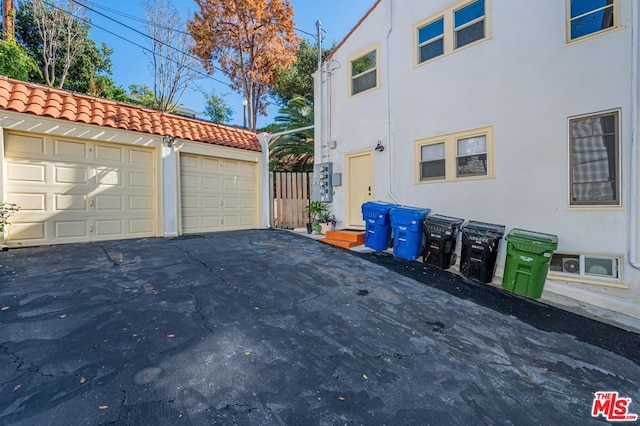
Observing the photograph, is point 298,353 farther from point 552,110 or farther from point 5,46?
point 5,46

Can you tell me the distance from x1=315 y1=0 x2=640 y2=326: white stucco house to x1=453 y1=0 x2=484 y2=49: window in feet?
0.07

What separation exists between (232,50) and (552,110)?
1279 cm

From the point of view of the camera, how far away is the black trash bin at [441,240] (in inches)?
212

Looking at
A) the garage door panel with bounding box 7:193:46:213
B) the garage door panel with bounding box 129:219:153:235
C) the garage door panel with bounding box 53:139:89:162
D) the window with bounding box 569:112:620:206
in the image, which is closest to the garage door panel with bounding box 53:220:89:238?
the garage door panel with bounding box 7:193:46:213

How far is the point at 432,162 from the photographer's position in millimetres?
6484

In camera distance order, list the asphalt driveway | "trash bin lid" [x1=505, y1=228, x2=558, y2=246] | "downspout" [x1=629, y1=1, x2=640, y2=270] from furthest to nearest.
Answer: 1. "trash bin lid" [x1=505, y1=228, x2=558, y2=246]
2. "downspout" [x1=629, y1=1, x2=640, y2=270]
3. the asphalt driveway

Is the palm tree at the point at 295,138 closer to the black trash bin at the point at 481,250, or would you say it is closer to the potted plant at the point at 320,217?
the potted plant at the point at 320,217

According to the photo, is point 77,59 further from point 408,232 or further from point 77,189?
point 408,232

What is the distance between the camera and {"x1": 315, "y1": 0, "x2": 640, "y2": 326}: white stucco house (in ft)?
14.4

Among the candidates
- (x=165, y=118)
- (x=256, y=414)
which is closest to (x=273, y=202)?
(x=165, y=118)

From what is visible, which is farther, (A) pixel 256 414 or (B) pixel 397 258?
(B) pixel 397 258

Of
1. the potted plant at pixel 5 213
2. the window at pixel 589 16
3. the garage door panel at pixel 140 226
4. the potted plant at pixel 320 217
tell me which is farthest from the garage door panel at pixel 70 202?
the window at pixel 589 16

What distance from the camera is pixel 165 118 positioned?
7.68 metres

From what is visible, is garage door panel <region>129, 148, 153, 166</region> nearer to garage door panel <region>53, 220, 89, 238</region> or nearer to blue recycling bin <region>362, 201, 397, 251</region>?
garage door panel <region>53, 220, 89, 238</region>
